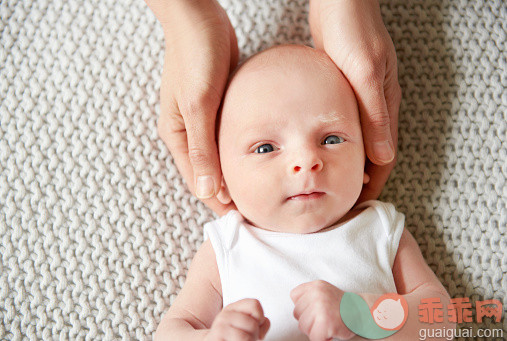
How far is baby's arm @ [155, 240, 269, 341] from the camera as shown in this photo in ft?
2.73

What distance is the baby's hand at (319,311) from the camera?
850 millimetres

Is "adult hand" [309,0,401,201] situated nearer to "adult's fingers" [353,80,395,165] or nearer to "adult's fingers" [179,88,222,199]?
"adult's fingers" [353,80,395,165]

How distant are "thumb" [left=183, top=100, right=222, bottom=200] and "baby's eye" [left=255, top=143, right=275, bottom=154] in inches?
4.8

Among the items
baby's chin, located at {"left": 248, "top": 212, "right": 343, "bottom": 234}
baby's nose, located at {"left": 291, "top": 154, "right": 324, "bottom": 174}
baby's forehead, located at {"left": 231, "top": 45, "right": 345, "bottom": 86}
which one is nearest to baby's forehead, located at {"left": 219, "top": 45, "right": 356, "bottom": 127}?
baby's forehead, located at {"left": 231, "top": 45, "right": 345, "bottom": 86}

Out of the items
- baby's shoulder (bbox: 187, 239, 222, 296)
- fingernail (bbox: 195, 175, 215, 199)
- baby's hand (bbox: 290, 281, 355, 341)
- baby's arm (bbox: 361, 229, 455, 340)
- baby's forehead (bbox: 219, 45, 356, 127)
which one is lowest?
baby's arm (bbox: 361, 229, 455, 340)

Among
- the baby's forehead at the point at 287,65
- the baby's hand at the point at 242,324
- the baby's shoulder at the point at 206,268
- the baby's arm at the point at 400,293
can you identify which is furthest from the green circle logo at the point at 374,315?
the baby's forehead at the point at 287,65

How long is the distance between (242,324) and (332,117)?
1.49ft

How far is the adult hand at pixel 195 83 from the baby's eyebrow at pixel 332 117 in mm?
248

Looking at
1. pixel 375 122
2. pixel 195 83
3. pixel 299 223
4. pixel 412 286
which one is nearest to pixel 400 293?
pixel 412 286

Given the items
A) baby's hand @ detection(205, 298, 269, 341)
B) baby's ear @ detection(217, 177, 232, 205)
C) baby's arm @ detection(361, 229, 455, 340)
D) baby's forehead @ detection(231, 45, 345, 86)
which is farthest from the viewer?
baby's ear @ detection(217, 177, 232, 205)

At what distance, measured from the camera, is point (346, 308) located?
35.3 inches

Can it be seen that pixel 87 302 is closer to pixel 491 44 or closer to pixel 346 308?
pixel 346 308

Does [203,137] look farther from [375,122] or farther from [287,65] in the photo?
[375,122]

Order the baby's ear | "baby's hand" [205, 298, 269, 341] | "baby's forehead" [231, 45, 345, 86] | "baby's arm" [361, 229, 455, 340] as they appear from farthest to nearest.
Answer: the baby's ear → "baby's forehead" [231, 45, 345, 86] → "baby's arm" [361, 229, 455, 340] → "baby's hand" [205, 298, 269, 341]
